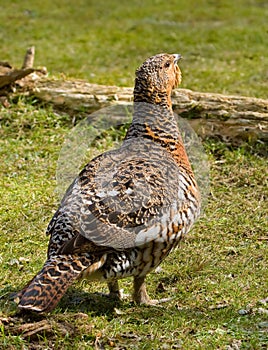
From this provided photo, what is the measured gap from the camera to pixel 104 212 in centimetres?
504

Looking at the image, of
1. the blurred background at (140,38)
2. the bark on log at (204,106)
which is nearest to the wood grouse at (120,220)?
the bark on log at (204,106)

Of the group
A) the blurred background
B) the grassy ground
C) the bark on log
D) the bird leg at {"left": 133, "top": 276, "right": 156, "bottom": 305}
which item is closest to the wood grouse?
the bird leg at {"left": 133, "top": 276, "right": 156, "bottom": 305}

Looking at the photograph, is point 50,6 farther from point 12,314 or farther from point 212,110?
point 12,314

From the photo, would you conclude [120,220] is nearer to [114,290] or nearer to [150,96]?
[114,290]

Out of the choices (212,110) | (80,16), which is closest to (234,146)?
(212,110)

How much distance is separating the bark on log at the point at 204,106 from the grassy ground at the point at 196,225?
0.53 feet

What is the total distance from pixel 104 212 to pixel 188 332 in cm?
102

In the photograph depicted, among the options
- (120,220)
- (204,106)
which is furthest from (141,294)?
(204,106)

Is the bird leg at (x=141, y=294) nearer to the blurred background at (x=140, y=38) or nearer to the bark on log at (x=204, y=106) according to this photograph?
the bark on log at (x=204, y=106)

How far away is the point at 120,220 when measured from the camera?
5.05 meters

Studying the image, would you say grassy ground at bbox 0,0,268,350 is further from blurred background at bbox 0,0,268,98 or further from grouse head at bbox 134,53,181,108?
grouse head at bbox 134,53,181,108

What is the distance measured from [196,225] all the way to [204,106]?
202 centimetres

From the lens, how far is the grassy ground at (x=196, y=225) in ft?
16.3

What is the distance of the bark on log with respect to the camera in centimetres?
843
